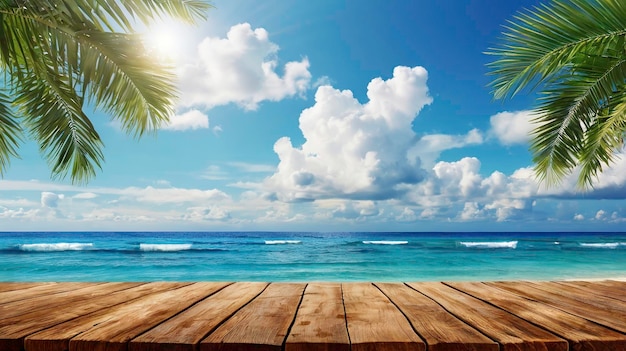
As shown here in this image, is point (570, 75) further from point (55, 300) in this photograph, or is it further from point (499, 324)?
point (55, 300)

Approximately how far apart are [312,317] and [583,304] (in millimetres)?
1248

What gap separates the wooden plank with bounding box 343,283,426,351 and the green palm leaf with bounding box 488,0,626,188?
3.79 m

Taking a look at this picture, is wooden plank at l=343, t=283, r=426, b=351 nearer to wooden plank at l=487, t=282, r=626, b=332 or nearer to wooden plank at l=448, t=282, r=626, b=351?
wooden plank at l=448, t=282, r=626, b=351

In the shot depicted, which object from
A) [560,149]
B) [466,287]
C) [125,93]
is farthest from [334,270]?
[466,287]

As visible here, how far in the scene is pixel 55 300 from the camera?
210 cm

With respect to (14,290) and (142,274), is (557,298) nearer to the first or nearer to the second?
(14,290)

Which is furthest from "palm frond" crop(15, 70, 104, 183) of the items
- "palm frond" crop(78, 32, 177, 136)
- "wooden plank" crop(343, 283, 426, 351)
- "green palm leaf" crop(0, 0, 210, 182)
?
"wooden plank" crop(343, 283, 426, 351)

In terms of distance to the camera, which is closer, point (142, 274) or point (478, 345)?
point (478, 345)

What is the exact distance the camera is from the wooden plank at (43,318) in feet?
4.57

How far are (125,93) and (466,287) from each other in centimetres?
360

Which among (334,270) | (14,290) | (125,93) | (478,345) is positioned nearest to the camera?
(478,345)

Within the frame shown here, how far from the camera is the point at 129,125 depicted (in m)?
5.02

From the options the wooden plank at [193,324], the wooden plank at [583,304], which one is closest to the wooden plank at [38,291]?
the wooden plank at [193,324]

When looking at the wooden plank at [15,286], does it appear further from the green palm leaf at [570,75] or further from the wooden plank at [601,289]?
the green palm leaf at [570,75]
